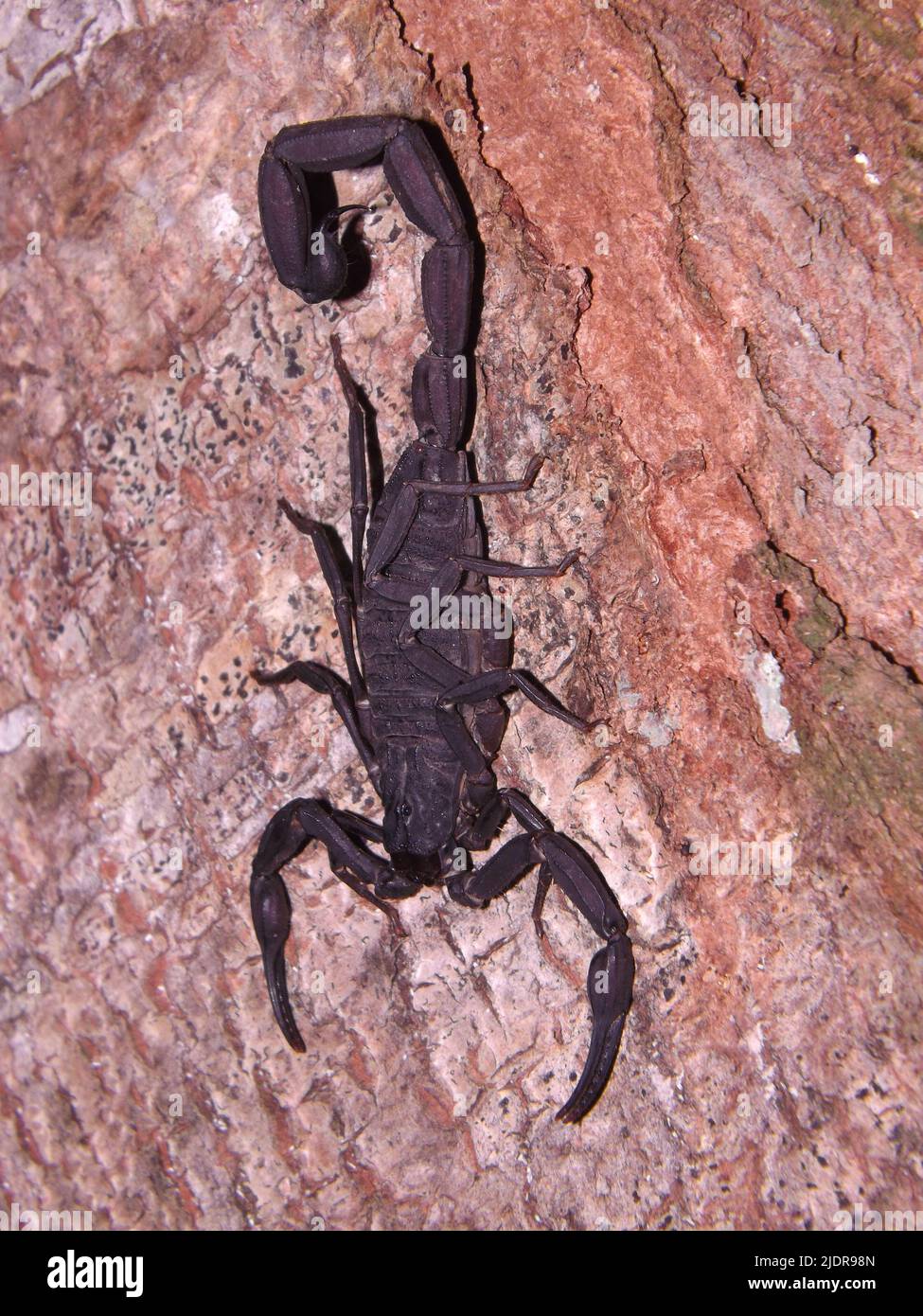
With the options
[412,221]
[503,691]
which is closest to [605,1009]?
[503,691]

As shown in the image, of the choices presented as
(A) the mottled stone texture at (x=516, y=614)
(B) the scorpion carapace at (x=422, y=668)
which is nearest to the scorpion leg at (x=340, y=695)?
(B) the scorpion carapace at (x=422, y=668)

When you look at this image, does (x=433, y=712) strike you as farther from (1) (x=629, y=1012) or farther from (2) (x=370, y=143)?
(2) (x=370, y=143)

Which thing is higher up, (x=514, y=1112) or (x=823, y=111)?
(x=823, y=111)

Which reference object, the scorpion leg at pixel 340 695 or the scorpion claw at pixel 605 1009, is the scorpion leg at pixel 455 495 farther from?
the scorpion claw at pixel 605 1009

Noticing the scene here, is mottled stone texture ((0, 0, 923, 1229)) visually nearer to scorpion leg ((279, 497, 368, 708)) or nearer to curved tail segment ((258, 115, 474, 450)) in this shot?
scorpion leg ((279, 497, 368, 708))

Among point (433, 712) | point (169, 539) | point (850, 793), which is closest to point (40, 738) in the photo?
point (169, 539)

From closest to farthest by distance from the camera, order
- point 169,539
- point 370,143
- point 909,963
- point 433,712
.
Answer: point 370,143 < point 909,963 < point 433,712 < point 169,539

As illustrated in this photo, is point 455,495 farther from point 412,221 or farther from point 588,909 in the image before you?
point 588,909
